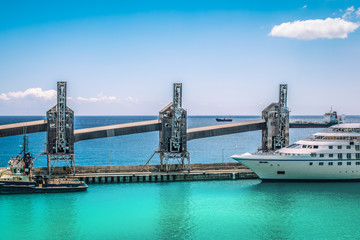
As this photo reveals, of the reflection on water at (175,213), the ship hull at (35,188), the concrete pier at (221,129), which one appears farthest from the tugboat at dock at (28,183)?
the concrete pier at (221,129)

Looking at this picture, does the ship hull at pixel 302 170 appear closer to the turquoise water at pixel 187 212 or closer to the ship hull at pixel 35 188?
the turquoise water at pixel 187 212

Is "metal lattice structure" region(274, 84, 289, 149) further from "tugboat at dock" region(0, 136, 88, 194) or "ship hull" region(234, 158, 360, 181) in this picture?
"tugboat at dock" region(0, 136, 88, 194)

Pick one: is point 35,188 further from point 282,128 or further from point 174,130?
point 282,128

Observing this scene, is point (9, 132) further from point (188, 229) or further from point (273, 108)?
point (273, 108)

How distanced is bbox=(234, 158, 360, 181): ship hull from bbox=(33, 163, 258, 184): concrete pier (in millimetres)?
3367

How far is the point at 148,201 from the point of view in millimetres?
50469

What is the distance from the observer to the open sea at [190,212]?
38.7 m

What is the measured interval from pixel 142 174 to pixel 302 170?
26.1m

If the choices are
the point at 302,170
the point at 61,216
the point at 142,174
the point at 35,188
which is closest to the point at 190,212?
A: the point at 61,216

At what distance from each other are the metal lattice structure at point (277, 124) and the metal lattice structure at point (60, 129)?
34900mm

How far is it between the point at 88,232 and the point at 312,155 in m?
39.4

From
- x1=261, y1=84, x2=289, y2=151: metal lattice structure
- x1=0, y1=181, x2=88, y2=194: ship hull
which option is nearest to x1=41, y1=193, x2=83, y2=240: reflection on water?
x1=0, y1=181, x2=88, y2=194: ship hull

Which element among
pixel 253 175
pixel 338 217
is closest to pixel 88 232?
pixel 338 217

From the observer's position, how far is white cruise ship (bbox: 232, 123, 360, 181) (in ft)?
204
